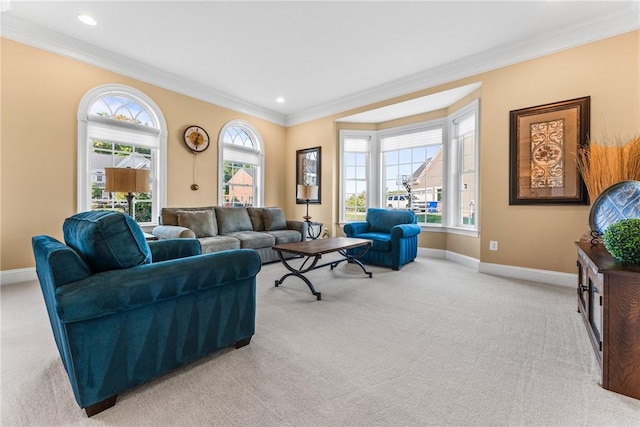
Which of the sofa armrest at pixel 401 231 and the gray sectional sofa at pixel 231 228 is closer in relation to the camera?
the gray sectional sofa at pixel 231 228

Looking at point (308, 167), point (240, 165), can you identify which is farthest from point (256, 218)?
point (308, 167)

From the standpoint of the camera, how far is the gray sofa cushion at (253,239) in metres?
4.02

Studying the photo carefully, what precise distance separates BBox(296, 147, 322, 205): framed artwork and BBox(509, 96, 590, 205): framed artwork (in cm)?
343

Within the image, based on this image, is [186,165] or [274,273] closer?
[274,273]

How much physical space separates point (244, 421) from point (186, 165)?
427 centimetres

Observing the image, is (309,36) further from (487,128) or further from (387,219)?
(387,219)

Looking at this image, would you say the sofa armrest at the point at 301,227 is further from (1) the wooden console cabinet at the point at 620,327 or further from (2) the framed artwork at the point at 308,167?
(1) the wooden console cabinet at the point at 620,327

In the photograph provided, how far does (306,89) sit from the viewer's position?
485 centimetres

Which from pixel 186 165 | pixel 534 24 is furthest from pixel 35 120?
pixel 534 24

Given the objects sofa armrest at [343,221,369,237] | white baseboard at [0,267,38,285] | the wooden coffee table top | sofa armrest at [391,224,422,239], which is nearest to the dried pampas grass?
sofa armrest at [391,224,422,239]

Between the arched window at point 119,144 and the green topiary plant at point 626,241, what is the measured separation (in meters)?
4.23

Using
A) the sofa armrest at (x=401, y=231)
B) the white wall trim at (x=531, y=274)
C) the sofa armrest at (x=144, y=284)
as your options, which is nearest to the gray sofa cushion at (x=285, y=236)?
the sofa armrest at (x=401, y=231)

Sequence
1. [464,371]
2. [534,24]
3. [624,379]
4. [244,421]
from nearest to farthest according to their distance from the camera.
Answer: [244,421]
[624,379]
[464,371]
[534,24]

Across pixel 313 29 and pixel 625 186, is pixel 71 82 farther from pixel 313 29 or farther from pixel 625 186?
pixel 625 186
